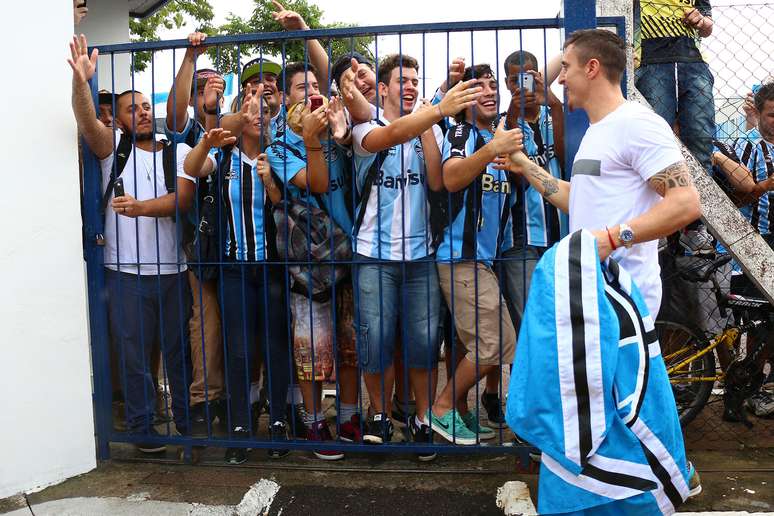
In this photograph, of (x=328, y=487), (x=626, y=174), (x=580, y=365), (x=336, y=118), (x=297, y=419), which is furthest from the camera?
(x=297, y=419)

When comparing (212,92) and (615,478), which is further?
(212,92)

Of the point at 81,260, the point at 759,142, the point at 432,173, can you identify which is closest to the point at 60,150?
the point at 81,260

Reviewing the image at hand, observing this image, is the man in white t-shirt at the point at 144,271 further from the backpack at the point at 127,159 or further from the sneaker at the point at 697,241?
the sneaker at the point at 697,241

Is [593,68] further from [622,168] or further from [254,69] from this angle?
[254,69]

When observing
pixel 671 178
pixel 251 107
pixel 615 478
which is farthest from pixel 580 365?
pixel 251 107

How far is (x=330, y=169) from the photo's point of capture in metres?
3.96

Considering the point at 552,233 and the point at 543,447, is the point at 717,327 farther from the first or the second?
the point at 543,447

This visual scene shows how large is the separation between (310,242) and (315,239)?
4 centimetres

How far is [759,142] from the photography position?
480 centimetres

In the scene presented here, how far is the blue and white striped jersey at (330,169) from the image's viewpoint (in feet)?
13.1

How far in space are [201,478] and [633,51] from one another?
322cm

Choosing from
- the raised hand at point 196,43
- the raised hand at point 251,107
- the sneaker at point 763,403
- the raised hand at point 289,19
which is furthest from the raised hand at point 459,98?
the sneaker at point 763,403

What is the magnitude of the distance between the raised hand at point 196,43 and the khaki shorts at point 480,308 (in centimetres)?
171

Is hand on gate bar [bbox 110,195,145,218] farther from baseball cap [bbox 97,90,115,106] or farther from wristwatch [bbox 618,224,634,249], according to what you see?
wristwatch [bbox 618,224,634,249]
